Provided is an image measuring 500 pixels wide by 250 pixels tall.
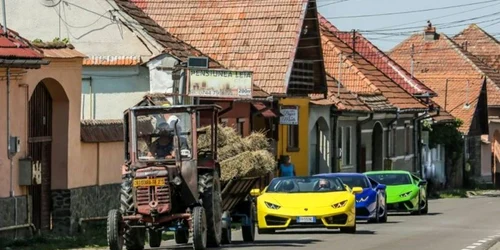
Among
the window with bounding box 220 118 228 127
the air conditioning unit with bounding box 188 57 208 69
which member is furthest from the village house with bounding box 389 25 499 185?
the air conditioning unit with bounding box 188 57 208 69

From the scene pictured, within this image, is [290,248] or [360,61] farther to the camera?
[360,61]

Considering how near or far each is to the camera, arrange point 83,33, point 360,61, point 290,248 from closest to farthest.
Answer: point 290,248, point 83,33, point 360,61

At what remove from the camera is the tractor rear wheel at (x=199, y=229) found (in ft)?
70.0

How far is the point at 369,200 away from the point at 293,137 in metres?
15.7

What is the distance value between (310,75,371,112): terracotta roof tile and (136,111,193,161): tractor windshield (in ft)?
90.7

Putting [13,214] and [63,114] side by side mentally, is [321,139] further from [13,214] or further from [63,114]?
[13,214]

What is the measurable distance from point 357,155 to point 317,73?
839cm

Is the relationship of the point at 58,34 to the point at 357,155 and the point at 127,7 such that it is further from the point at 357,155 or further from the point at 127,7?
the point at 357,155

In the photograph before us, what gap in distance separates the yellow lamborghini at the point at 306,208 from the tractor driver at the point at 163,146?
4783 millimetres

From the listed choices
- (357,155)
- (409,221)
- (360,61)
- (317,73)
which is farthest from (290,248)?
(360,61)

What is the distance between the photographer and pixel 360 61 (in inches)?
2494

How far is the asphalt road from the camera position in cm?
2395

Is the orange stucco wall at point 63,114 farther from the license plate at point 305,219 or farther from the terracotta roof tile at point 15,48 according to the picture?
the license plate at point 305,219

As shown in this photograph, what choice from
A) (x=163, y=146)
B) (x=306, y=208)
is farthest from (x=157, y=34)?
(x=163, y=146)
